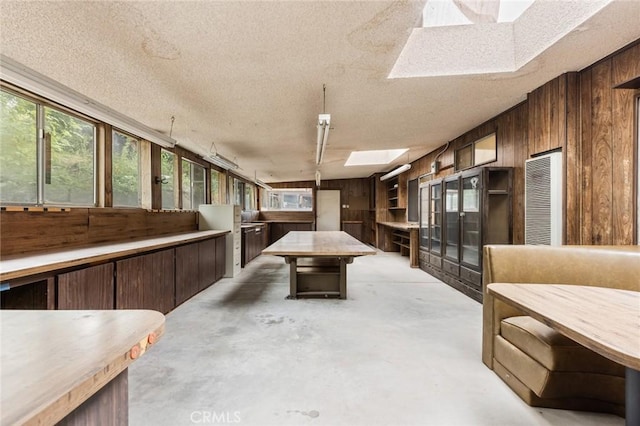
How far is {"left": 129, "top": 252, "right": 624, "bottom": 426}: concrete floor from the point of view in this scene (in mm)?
1663

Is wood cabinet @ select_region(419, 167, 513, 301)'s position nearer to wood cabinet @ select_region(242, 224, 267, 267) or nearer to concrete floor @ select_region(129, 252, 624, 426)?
concrete floor @ select_region(129, 252, 624, 426)

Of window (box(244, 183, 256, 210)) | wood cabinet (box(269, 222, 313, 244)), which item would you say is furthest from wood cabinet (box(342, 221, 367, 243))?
window (box(244, 183, 256, 210))

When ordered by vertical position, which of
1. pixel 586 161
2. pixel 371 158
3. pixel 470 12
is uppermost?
pixel 470 12

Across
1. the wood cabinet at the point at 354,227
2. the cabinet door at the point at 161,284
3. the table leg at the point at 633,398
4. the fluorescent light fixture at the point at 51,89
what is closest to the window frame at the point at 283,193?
the wood cabinet at the point at 354,227

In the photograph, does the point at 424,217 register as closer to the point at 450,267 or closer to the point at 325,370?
the point at 450,267

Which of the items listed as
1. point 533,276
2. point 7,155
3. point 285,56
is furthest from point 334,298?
point 7,155

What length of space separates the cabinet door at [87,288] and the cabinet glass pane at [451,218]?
15.5 ft

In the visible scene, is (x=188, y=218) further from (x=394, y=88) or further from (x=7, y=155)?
(x=394, y=88)

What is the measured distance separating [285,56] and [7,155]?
8.57ft

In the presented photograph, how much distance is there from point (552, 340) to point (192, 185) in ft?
19.8

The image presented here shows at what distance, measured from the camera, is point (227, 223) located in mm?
5398

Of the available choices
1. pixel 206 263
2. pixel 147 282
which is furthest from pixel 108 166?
pixel 206 263

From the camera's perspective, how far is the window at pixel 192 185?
541 cm

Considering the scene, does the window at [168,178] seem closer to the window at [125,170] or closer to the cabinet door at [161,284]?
the window at [125,170]
